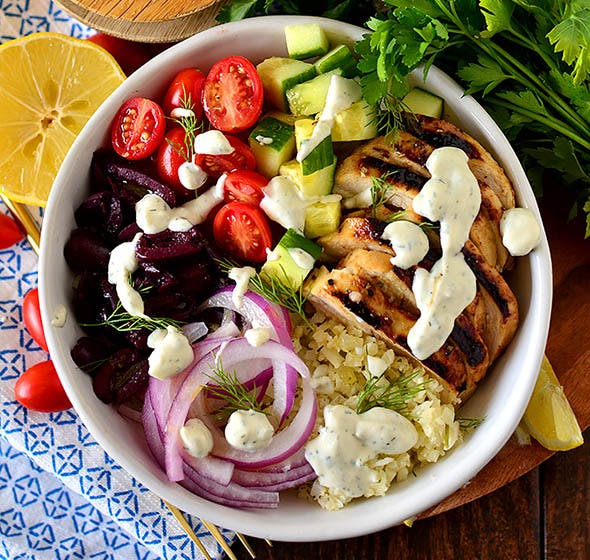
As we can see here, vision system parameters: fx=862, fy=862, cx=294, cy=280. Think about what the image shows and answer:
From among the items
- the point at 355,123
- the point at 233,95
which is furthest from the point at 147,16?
the point at 355,123

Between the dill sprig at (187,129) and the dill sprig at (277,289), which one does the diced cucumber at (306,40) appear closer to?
the dill sprig at (187,129)

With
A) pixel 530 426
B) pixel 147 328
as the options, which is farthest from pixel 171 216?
pixel 530 426

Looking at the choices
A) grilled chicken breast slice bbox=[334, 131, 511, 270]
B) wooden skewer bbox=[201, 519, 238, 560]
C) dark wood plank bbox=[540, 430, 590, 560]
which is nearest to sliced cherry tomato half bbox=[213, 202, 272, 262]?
grilled chicken breast slice bbox=[334, 131, 511, 270]

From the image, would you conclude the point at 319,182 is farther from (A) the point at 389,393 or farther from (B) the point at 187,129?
(A) the point at 389,393

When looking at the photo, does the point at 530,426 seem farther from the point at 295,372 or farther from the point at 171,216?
the point at 171,216

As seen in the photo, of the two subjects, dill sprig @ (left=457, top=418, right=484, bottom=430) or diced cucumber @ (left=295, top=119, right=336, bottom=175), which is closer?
diced cucumber @ (left=295, top=119, right=336, bottom=175)

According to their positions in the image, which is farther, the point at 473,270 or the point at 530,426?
the point at 530,426

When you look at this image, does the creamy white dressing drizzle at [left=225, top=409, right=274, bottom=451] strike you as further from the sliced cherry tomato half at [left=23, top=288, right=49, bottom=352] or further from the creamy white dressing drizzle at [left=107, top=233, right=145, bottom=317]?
the sliced cherry tomato half at [left=23, top=288, right=49, bottom=352]
